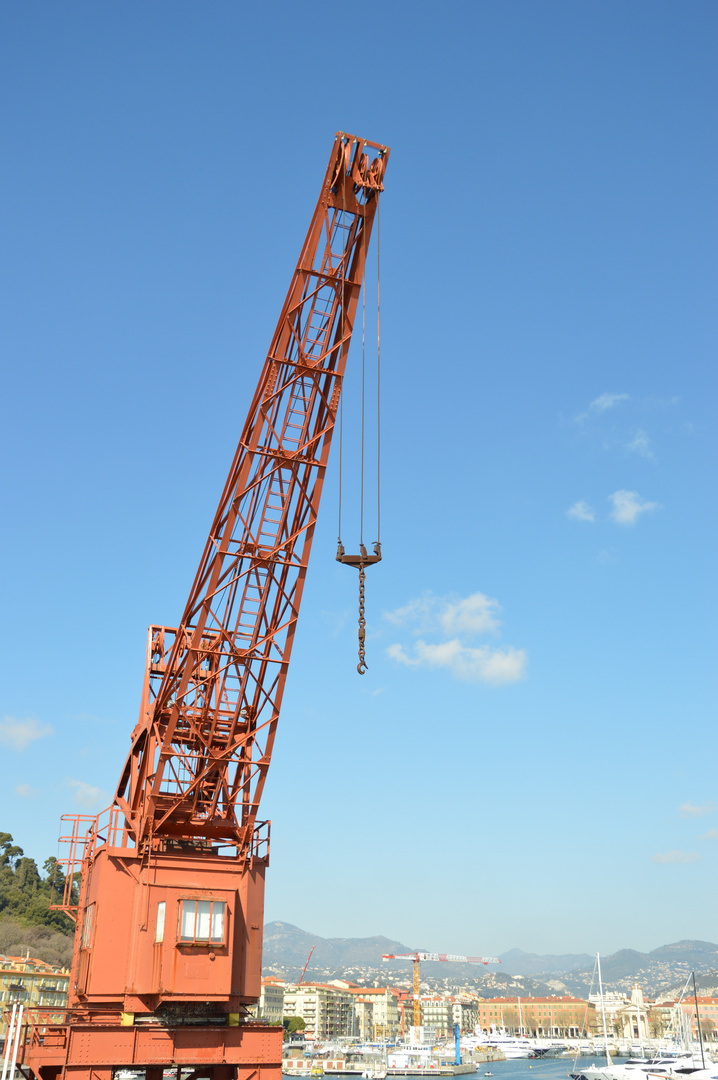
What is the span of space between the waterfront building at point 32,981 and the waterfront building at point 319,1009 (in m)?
96.1

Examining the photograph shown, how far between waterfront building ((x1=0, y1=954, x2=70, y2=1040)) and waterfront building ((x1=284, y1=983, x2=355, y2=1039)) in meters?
96.1

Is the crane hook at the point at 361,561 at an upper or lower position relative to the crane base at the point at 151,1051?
upper

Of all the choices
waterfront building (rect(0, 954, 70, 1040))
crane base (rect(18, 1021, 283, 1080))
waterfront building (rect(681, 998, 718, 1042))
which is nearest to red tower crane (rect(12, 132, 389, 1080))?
crane base (rect(18, 1021, 283, 1080))

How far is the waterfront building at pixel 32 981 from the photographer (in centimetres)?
7544

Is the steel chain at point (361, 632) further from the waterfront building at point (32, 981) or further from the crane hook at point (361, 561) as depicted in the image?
the waterfront building at point (32, 981)

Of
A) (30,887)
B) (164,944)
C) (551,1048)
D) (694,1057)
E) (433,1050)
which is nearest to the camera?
(164,944)

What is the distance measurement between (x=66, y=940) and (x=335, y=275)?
94470mm

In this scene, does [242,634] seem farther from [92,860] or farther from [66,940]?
[66,940]

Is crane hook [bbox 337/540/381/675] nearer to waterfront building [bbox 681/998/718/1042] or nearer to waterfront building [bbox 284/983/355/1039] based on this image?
waterfront building [bbox 284/983/355/1039]

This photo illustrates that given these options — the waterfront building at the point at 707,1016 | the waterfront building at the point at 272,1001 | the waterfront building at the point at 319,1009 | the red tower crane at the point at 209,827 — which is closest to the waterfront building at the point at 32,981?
the red tower crane at the point at 209,827

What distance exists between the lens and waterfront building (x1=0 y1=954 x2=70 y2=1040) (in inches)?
2970

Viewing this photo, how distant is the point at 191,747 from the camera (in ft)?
99.9

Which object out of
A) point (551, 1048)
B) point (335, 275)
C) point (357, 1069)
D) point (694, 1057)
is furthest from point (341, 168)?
point (551, 1048)

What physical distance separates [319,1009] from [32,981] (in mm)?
108996
